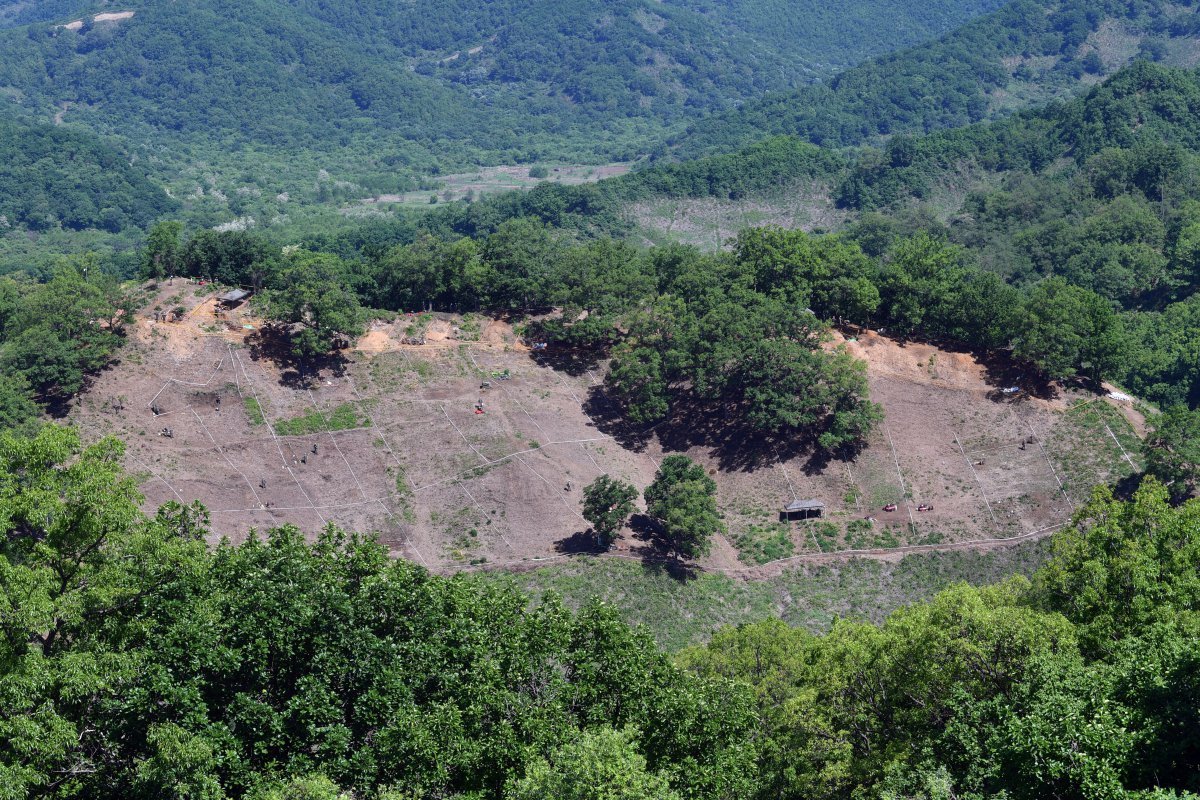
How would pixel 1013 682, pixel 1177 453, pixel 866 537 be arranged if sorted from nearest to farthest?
1. pixel 1013 682
2. pixel 1177 453
3. pixel 866 537

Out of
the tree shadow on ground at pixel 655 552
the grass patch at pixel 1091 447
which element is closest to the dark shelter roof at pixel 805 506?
the tree shadow on ground at pixel 655 552

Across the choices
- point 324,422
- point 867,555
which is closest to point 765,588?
point 867,555

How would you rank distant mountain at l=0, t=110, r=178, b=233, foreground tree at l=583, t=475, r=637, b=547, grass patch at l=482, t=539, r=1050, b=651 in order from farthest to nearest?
distant mountain at l=0, t=110, r=178, b=233, foreground tree at l=583, t=475, r=637, b=547, grass patch at l=482, t=539, r=1050, b=651

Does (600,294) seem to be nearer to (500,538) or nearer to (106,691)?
(500,538)

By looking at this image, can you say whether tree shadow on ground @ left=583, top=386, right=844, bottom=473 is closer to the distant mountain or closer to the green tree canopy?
the green tree canopy

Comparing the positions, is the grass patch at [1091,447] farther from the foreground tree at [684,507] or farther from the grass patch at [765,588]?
the foreground tree at [684,507]

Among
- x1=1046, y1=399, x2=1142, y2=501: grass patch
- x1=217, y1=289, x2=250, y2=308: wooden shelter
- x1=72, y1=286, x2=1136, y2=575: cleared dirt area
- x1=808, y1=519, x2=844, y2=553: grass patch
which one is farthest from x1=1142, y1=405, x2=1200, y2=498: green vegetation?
x1=217, y1=289, x2=250, y2=308: wooden shelter

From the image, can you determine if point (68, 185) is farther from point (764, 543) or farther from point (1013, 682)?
point (1013, 682)
